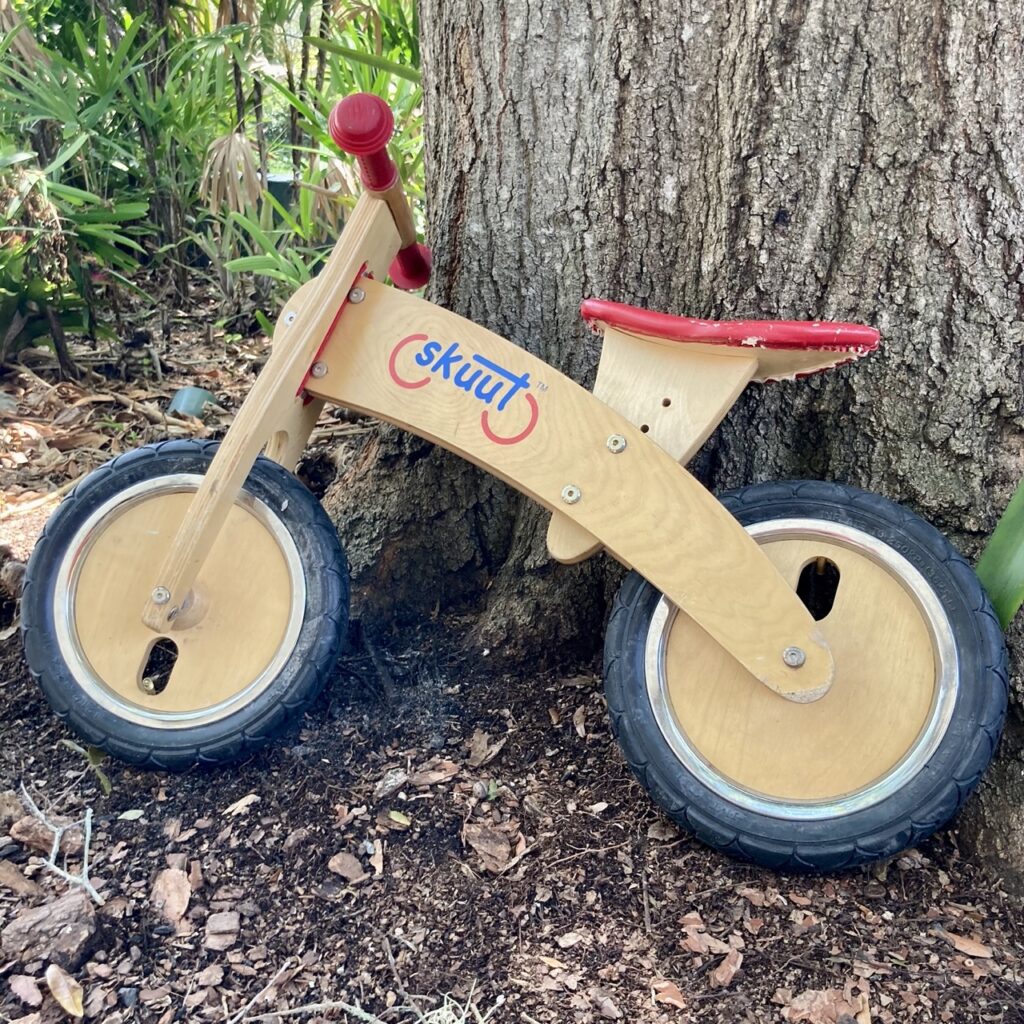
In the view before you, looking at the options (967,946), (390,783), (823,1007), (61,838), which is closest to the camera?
(823,1007)

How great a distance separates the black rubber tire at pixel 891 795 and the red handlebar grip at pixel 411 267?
785 mm

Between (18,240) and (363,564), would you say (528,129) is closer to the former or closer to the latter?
(363,564)

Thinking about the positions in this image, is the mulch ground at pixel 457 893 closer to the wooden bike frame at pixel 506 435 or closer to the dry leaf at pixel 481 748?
the dry leaf at pixel 481 748

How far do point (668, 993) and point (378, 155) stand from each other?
4.78 ft

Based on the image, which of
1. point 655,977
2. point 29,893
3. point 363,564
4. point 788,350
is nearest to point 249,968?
point 29,893

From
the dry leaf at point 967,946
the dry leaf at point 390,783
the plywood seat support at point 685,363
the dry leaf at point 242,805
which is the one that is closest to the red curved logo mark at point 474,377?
the plywood seat support at point 685,363

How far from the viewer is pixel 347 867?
1.72 meters

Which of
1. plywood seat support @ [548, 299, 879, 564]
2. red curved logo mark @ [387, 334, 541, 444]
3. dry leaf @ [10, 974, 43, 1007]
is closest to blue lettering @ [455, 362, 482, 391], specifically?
red curved logo mark @ [387, 334, 541, 444]

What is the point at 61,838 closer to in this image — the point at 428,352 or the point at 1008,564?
the point at 428,352

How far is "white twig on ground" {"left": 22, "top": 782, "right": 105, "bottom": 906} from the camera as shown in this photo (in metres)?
1.67

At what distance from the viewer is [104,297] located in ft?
12.4

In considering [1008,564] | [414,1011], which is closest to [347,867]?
[414,1011]

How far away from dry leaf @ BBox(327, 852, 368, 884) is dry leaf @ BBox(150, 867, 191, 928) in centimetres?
25

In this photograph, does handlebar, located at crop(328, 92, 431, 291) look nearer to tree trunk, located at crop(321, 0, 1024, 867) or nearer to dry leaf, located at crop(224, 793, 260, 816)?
tree trunk, located at crop(321, 0, 1024, 867)
